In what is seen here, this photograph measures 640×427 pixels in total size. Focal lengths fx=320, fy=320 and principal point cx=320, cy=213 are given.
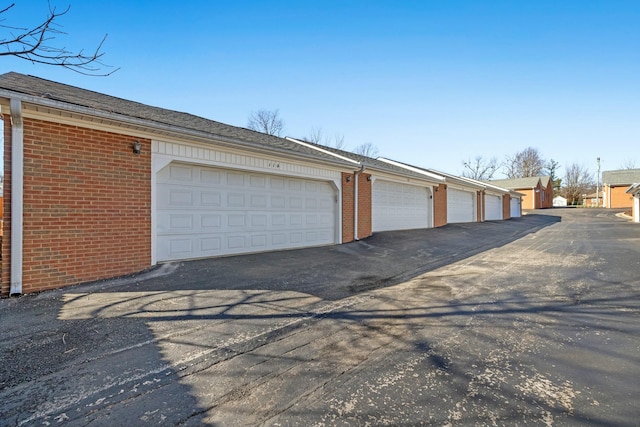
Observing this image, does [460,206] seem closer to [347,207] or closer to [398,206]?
[398,206]

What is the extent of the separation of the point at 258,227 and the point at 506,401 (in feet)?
23.3

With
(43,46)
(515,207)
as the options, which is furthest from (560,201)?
(43,46)

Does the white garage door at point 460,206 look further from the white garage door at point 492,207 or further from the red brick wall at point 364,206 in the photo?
the red brick wall at point 364,206

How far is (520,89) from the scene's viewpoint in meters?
13.2

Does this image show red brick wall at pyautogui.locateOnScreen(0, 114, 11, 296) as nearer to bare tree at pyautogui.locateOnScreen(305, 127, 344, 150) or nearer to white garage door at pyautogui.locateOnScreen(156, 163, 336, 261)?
white garage door at pyautogui.locateOnScreen(156, 163, 336, 261)

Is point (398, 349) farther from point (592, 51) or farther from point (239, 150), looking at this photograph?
point (592, 51)

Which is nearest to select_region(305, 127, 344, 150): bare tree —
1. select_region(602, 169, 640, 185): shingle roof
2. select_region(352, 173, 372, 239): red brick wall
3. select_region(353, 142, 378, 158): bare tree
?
select_region(353, 142, 378, 158): bare tree

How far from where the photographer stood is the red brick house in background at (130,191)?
507 centimetres

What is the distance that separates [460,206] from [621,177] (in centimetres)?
3425

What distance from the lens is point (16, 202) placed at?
16.3 ft

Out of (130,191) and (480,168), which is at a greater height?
(480,168)

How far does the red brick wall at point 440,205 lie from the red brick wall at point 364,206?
5828mm

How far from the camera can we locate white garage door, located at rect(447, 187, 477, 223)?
18.9m

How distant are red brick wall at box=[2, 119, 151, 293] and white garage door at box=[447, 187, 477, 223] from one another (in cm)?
1638
